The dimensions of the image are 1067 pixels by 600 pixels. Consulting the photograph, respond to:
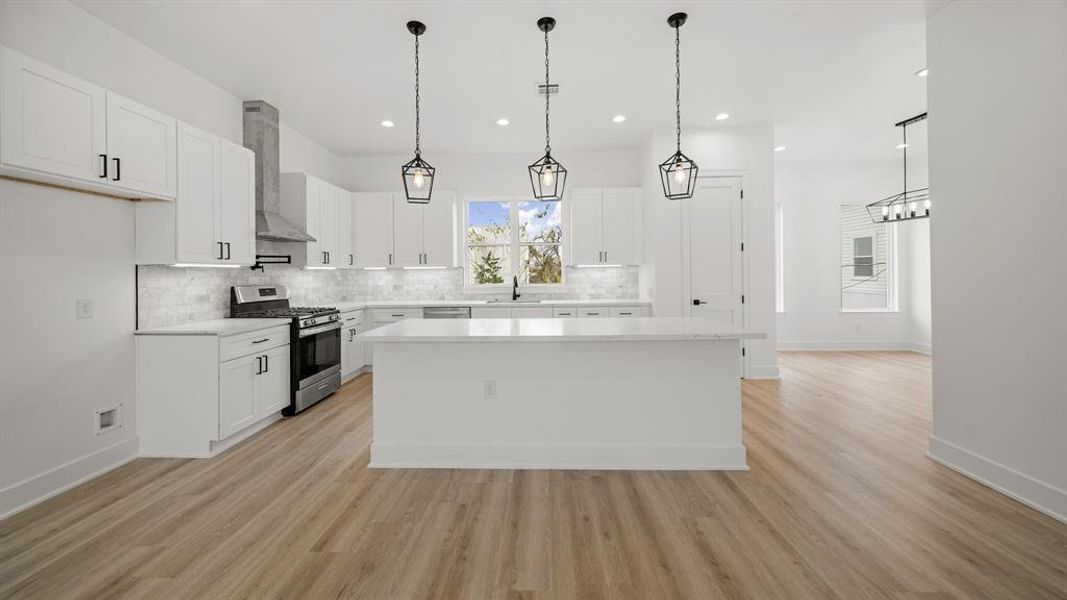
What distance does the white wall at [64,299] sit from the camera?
100 inches

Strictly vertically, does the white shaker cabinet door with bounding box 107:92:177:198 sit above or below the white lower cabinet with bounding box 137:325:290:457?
above

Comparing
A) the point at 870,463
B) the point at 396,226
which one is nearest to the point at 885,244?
the point at 870,463

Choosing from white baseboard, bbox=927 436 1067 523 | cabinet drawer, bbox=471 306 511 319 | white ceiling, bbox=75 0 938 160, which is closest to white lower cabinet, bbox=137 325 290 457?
white ceiling, bbox=75 0 938 160

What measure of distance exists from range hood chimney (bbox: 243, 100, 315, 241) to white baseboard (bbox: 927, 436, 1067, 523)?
5.60m

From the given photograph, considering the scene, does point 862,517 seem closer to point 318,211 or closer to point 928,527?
point 928,527

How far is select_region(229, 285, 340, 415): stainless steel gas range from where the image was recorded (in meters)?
4.26

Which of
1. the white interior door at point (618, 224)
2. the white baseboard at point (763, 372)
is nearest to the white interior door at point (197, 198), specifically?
the white interior door at point (618, 224)

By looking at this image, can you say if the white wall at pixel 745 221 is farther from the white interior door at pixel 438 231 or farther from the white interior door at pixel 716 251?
the white interior door at pixel 438 231

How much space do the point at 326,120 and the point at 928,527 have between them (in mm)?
6009

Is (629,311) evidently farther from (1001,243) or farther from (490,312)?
(1001,243)

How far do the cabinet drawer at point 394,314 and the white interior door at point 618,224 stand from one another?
259 centimetres

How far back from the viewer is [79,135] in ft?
8.60

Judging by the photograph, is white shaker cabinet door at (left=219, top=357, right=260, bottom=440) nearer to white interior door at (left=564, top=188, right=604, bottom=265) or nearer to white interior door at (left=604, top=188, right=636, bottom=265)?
white interior door at (left=564, top=188, right=604, bottom=265)

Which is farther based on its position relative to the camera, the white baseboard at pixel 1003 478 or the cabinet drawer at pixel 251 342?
the cabinet drawer at pixel 251 342
